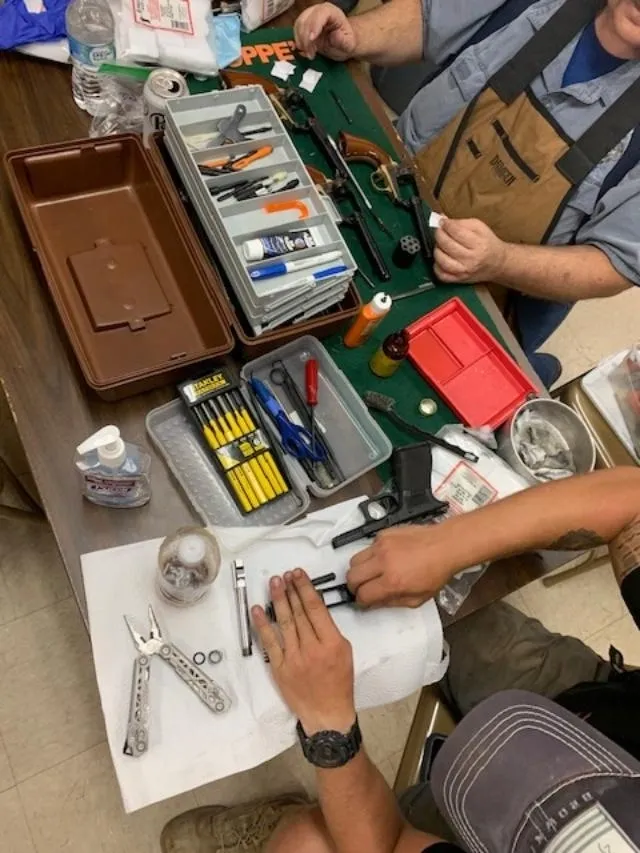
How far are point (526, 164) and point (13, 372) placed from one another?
3.19 ft

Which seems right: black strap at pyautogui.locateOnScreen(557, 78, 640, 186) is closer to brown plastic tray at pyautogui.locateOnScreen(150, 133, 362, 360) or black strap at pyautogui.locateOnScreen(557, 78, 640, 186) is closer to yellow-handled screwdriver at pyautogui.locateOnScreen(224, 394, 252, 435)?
brown plastic tray at pyautogui.locateOnScreen(150, 133, 362, 360)

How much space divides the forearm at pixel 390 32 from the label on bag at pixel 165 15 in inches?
13.0

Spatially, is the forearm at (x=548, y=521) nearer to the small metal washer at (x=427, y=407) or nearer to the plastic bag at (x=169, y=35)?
the small metal washer at (x=427, y=407)

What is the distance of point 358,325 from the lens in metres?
1.10

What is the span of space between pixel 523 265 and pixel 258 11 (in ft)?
2.19

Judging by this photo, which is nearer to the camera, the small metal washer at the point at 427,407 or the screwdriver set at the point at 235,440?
the screwdriver set at the point at 235,440

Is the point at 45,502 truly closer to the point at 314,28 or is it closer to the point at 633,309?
the point at 314,28

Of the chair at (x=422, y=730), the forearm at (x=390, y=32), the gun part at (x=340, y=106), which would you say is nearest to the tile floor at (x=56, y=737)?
the chair at (x=422, y=730)

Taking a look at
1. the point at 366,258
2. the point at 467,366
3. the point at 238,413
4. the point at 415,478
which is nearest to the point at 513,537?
the point at 415,478

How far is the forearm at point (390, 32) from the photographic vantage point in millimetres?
1408

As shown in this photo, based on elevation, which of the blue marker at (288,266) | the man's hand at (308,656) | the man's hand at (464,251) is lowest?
the man's hand at (308,656)

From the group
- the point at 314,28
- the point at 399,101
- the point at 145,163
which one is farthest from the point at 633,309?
the point at 145,163

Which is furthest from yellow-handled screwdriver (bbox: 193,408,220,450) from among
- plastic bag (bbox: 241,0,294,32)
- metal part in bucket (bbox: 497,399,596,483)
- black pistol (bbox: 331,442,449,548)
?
plastic bag (bbox: 241,0,294,32)

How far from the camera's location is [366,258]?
4.04ft
